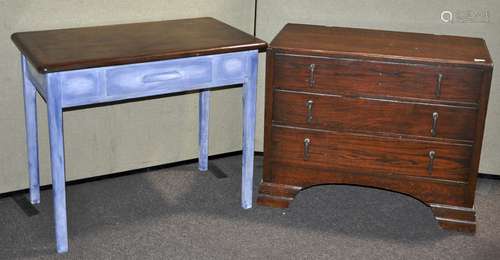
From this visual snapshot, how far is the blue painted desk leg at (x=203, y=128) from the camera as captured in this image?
3.51 m

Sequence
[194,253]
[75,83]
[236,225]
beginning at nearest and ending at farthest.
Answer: [75,83] → [194,253] → [236,225]

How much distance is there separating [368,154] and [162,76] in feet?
3.22

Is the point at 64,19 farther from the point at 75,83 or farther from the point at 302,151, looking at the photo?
the point at 302,151

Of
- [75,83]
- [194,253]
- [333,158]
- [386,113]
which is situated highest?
[75,83]

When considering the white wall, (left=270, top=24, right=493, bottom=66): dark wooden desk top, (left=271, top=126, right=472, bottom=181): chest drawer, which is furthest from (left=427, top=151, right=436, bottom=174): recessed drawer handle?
the white wall

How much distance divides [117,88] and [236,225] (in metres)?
0.83

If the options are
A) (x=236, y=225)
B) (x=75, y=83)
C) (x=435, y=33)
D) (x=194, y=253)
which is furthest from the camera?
(x=435, y=33)

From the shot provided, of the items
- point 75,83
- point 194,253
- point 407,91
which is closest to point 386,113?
point 407,91

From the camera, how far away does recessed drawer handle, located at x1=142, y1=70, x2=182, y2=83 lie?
2750 millimetres

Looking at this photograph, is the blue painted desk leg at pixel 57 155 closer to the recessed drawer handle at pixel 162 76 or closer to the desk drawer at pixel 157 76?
the desk drawer at pixel 157 76

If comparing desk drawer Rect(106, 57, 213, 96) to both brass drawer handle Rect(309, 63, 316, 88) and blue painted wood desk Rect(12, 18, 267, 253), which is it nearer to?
blue painted wood desk Rect(12, 18, 267, 253)

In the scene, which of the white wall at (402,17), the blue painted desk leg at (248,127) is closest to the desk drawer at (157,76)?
the blue painted desk leg at (248,127)

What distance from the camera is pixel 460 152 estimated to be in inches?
119

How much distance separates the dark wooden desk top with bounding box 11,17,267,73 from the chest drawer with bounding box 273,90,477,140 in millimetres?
316
